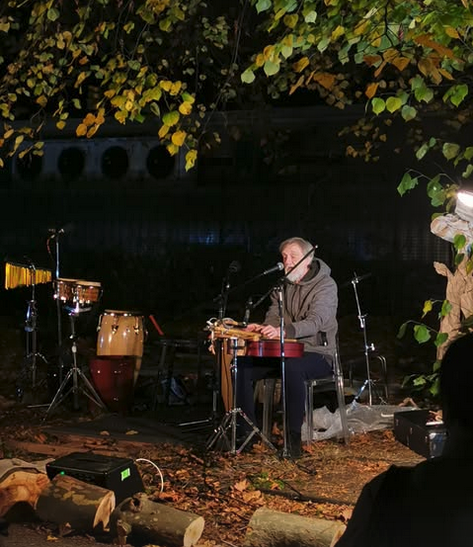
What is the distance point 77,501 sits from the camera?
571 centimetres

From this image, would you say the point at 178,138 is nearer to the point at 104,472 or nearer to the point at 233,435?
the point at 104,472

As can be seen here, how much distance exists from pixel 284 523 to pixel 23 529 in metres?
1.96

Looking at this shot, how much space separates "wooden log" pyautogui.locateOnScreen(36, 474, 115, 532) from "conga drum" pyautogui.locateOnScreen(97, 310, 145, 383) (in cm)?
448

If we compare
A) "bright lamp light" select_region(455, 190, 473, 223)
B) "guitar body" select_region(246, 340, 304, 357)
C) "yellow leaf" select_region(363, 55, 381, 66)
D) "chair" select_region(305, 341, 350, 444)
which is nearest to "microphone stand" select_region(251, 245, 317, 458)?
"guitar body" select_region(246, 340, 304, 357)

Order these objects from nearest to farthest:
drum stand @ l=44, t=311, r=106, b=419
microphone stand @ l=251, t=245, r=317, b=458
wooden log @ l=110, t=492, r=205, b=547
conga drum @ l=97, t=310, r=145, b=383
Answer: wooden log @ l=110, t=492, r=205, b=547
microphone stand @ l=251, t=245, r=317, b=458
drum stand @ l=44, t=311, r=106, b=419
conga drum @ l=97, t=310, r=145, b=383

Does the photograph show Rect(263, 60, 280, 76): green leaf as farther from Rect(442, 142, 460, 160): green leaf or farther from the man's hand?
the man's hand

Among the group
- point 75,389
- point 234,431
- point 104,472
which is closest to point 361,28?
point 104,472

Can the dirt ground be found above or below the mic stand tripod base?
below

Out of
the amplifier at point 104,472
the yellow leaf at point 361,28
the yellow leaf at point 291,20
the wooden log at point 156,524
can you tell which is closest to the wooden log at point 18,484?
the amplifier at point 104,472

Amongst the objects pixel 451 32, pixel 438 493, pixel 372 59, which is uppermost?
pixel 372 59

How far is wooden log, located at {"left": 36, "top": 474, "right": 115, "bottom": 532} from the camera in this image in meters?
5.63

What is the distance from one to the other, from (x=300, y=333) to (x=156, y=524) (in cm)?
268

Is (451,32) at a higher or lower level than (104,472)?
higher

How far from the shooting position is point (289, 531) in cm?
518
